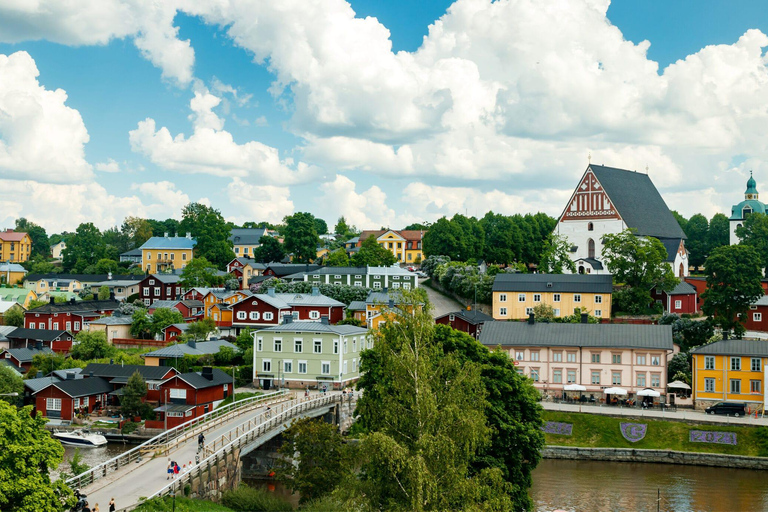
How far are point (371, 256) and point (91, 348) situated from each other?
39130 mm

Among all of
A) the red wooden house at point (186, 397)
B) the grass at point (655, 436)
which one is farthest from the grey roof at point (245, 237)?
the grass at point (655, 436)

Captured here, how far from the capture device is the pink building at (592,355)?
52438 mm

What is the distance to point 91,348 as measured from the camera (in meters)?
66.5

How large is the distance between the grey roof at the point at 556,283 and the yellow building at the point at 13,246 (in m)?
109

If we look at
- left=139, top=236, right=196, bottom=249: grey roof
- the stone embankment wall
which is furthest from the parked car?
left=139, top=236, right=196, bottom=249: grey roof

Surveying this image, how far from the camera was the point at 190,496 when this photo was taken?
98.6 ft

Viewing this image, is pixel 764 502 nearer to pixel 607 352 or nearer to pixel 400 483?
pixel 607 352

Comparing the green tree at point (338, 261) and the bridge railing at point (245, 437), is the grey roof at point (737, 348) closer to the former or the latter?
the bridge railing at point (245, 437)

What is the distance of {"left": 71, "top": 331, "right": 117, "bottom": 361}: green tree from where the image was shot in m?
66.5

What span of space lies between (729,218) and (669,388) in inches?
2520

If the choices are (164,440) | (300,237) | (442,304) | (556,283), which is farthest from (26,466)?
(300,237)

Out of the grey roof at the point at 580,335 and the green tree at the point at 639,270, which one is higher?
the green tree at the point at 639,270

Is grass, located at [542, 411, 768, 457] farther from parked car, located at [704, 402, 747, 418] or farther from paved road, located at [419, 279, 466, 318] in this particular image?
paved road, located at [419, 279, 466, 318]

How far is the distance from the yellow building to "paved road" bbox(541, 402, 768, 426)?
409ft
